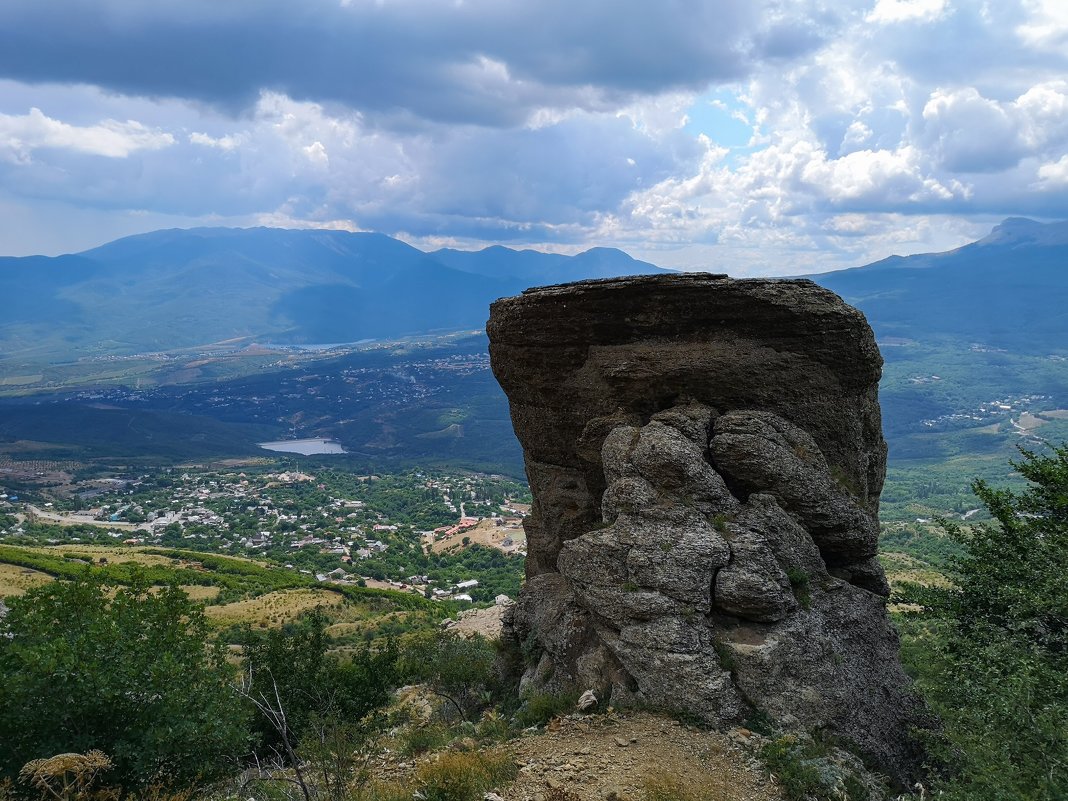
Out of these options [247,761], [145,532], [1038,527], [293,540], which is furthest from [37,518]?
[1038,527]

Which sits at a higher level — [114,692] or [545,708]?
[114,692]

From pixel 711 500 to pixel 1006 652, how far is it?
6302 mm

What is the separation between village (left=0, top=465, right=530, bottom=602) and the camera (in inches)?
3179

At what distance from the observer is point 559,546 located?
22.2m

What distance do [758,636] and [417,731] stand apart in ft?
27.4

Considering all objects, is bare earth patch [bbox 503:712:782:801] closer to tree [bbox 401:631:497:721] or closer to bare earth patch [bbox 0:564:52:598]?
tree [bbox 401:631:497:721]

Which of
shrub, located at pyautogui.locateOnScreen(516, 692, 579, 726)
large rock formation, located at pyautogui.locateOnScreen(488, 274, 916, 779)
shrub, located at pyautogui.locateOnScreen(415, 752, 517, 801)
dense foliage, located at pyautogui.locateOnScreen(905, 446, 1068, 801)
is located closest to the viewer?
dense foliage, located at pyautogui.locateOnScreen(905, 446, 1068, 801)

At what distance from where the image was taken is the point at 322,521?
110m

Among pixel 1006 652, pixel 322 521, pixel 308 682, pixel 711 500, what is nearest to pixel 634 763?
pixel 711 500

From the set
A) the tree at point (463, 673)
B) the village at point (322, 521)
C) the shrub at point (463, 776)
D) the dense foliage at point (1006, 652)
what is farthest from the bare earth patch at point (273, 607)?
the dense foliage at point (1006, 652)

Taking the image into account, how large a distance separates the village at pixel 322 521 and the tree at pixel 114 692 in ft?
170

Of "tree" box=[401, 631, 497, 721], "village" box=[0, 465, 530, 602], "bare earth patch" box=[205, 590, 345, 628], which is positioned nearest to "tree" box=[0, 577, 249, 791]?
"tree" box=[401, 631, 497, 721]

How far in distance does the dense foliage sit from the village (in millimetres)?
52095

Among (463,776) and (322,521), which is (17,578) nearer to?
(463,776)
